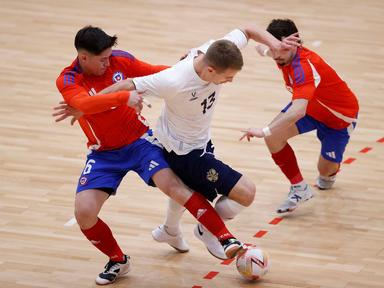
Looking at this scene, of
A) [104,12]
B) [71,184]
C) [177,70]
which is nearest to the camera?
[177,70]

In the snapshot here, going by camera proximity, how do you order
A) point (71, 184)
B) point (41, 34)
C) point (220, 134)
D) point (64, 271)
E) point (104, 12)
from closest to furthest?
point (64, 271) → point (71, 184) → point (220, 134) → point (41, 34) → point (104, 12)

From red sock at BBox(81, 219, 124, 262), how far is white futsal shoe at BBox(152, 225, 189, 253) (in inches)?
14.6

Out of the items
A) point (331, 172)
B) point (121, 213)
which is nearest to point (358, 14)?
point (331, 172)

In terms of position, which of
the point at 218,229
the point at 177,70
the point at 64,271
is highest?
the point at 177,70

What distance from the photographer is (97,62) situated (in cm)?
564

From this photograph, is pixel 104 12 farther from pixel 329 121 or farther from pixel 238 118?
pixel 329 121

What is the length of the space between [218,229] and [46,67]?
198 inches

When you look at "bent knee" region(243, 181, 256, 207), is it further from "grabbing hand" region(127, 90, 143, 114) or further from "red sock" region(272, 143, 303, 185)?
"red sock" region(272, 143, 303, 185)

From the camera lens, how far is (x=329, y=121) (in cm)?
698

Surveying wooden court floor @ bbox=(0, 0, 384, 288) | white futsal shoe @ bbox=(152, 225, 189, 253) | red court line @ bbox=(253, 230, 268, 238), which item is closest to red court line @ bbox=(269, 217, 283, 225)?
wooden court floor @ bbox=(0, 0, 384, 288)

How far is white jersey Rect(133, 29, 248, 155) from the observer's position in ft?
17.8

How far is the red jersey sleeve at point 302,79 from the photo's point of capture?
6391 millimetres

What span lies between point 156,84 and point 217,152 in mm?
2641

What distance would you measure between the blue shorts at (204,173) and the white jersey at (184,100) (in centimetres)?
6
